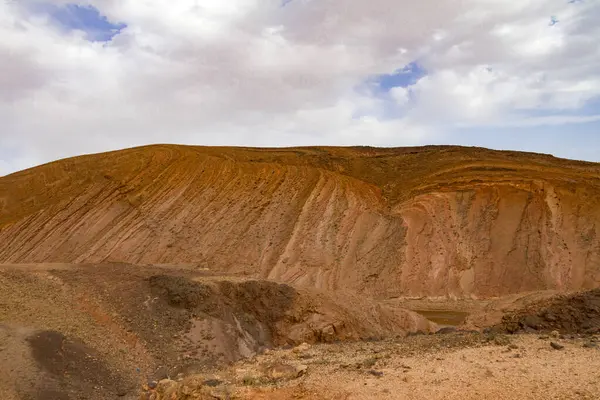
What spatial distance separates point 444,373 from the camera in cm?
660

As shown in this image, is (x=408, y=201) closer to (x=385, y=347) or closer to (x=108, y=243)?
(x=108, y=243)

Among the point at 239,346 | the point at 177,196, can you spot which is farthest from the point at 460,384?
the point at 177,196

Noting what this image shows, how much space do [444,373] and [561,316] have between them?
5039 millimetres

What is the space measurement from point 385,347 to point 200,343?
367cm

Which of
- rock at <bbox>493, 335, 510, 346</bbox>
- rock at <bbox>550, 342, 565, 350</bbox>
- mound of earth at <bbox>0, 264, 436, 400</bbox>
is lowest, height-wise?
mound of earth at <bbox>0, 264, 436, 400</bbox>

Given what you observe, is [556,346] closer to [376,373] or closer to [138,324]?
[376,373]

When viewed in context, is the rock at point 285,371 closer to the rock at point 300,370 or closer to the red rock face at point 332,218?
the rock at point 300,370

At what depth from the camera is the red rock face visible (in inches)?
792

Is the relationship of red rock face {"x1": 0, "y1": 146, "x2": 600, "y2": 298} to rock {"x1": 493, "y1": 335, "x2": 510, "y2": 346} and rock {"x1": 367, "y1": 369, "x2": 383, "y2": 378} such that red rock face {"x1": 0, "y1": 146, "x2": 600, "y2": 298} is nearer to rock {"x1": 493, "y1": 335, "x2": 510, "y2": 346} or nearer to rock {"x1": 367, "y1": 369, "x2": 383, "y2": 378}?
rock {"x1": 493, "y1": 335, "x2": 510, "y2": 346}

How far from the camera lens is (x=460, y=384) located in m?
6.19

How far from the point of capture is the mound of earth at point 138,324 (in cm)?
890

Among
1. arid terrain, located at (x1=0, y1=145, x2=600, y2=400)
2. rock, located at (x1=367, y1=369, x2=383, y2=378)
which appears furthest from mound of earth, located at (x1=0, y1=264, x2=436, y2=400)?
rock, located at (x1=367, y1=369, x2=383, y2=378)

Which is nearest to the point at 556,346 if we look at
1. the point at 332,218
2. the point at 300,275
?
the point at 300,275

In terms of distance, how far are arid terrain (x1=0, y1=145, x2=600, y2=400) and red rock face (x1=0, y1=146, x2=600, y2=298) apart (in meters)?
0.08
